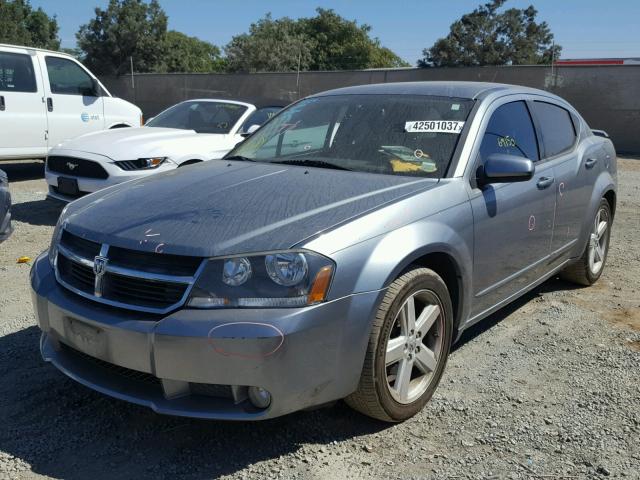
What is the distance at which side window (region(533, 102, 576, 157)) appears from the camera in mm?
4633

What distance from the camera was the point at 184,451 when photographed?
2.93 m

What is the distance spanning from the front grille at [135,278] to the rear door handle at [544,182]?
246 cm

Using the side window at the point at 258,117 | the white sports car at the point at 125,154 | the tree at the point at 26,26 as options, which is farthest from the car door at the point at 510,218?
the tree at the point at 26,26

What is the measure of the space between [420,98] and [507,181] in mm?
851

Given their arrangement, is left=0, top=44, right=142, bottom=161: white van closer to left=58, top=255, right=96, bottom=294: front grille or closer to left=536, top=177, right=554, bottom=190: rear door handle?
left=58, top=255, right=96, bottom=294: front grille

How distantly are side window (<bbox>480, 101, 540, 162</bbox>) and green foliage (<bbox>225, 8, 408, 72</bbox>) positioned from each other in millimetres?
33580

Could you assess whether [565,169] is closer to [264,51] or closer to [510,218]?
[510,218]

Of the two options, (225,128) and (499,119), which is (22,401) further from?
(225,128)

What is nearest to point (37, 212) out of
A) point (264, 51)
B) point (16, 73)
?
point (16, 73)

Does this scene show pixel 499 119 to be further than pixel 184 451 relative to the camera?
Yes

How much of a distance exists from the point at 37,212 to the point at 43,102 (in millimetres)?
2971

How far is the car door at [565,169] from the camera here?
4.54 metres

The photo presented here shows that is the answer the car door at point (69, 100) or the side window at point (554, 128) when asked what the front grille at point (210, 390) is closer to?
the side window at point (554, 128)

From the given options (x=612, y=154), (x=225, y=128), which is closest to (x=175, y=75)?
(x=225, y=128)
